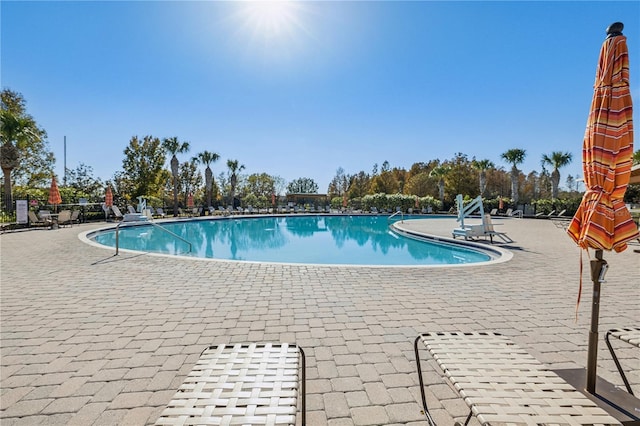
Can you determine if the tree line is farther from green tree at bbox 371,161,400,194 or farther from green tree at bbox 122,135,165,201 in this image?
green tree at bbox 371,161,400,194

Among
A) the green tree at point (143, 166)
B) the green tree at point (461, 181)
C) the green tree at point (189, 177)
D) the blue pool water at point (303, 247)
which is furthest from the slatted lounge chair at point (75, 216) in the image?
the green tree at point (461, 181)

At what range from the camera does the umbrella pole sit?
1.51m

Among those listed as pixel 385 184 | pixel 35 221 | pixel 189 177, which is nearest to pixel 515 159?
pixel 385 184

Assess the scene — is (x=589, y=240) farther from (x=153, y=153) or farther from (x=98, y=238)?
(x=153, y=153)

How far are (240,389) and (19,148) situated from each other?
21.8m

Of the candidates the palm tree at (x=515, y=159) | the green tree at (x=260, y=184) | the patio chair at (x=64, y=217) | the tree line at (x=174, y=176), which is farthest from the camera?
the green tree at (x=260, y=184)

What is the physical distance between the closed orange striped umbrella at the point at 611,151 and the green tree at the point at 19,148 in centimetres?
2192

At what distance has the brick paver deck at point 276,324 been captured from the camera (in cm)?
196

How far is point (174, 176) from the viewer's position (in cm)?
2498

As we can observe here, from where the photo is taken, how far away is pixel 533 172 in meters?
55.6

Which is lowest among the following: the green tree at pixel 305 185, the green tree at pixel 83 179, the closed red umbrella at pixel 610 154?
the closed red umbrella at pixel 610 154

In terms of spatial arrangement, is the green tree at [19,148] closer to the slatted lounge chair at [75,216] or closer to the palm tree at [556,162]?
the slatted lounge chair at [75,216]

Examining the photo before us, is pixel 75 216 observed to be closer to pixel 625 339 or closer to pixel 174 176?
pixel 174 176

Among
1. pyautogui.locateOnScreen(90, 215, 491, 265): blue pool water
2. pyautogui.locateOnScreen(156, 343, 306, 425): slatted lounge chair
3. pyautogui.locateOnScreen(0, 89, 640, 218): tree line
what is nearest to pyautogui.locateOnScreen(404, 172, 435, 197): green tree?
pyautogui.locateOnScreen(0, 89, 640, 218): tree line
